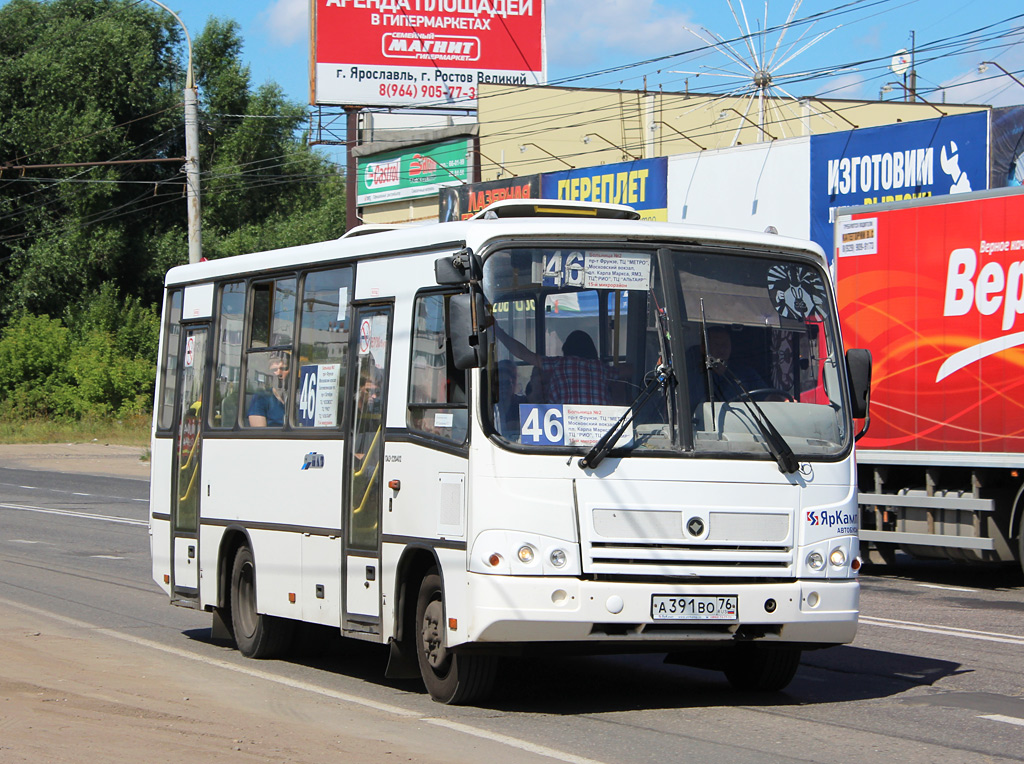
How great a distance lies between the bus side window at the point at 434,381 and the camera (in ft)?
27.3

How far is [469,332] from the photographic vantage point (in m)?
8.05

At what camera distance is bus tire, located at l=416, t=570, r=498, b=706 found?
8344 millimetres

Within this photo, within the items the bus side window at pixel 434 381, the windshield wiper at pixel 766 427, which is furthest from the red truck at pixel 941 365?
the bus side window at pixel 434 381

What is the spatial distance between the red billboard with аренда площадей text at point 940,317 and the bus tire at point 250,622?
729 centimetres

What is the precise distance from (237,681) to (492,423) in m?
2.84

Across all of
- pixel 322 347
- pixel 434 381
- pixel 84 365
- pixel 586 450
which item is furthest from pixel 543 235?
pixel 84 365

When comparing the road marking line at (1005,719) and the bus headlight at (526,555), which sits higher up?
the bus headlight at (526,555)

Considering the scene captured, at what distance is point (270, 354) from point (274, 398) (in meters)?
0.37

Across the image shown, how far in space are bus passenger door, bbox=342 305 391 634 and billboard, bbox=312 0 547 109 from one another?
37050mm

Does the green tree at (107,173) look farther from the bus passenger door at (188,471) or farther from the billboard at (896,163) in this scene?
the bus passenger door at (188,471)

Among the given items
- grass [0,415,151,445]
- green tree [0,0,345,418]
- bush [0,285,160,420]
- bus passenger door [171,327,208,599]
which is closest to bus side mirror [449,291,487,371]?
bus passenger door [171,327,208,599]

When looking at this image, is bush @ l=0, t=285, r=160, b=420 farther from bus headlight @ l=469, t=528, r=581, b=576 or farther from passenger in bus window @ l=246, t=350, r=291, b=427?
bus headlight @ l=469, t=528, r=581, b=576

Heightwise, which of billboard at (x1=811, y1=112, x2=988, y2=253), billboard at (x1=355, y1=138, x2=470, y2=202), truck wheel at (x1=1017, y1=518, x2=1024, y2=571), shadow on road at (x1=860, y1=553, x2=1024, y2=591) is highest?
billboard at (x1=355, y1=138, x2=470, y2=202)

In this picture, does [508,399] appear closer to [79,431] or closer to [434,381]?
[434,381]
